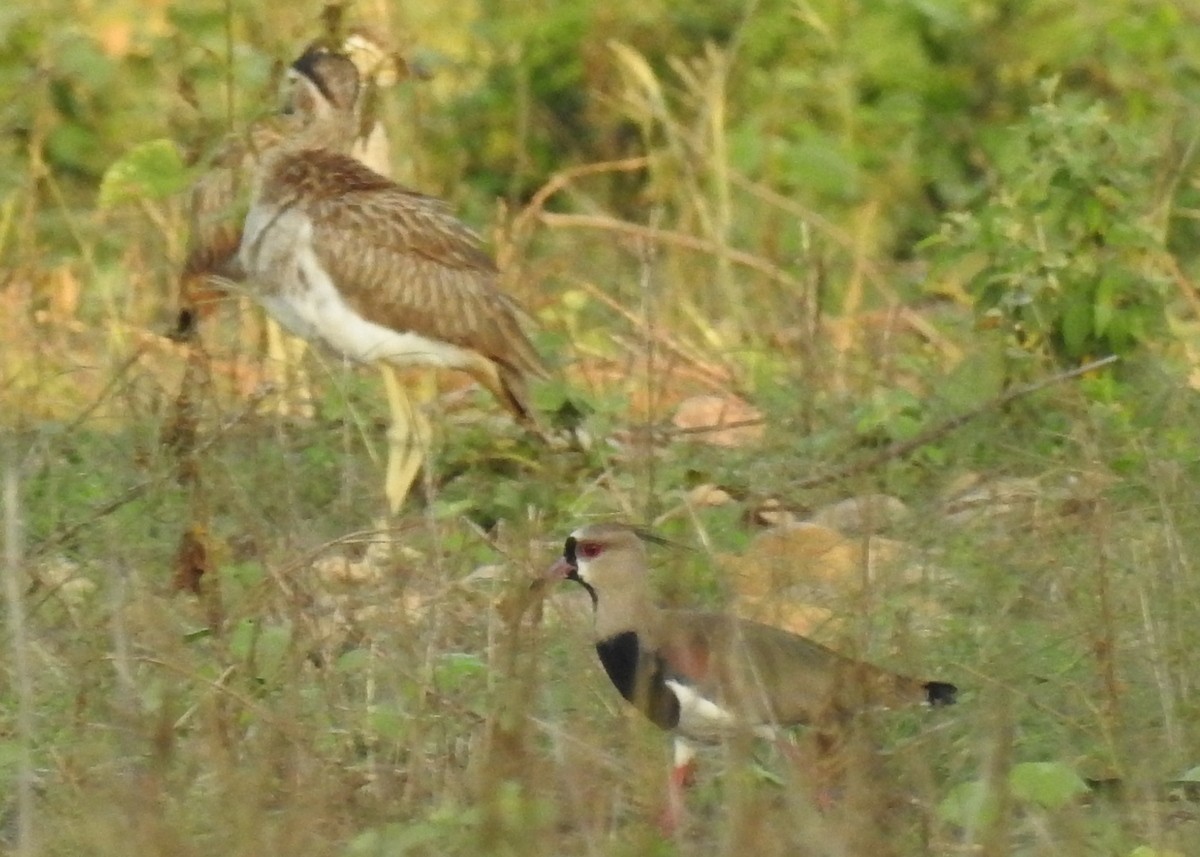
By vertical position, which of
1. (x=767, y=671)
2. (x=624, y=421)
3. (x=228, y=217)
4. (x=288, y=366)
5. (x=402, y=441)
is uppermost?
(x=228, y=217)

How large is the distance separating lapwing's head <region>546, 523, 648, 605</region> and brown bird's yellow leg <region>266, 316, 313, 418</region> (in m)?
1.77

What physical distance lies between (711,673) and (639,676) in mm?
145

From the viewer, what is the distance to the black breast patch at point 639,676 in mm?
4930

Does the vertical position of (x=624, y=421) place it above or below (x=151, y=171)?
below

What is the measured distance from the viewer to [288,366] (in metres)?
7.68

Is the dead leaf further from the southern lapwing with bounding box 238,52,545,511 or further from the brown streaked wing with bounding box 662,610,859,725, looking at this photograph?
the brown streaked wing with bounding box 662,610,859,725

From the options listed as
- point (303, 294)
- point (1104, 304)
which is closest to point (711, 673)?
point (1104, 304)

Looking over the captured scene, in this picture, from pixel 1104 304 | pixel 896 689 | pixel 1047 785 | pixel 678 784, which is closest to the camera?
pixel 1047 785

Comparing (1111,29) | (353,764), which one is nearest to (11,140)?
(1111,29)

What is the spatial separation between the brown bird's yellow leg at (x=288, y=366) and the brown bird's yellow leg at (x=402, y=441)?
0.25 metres

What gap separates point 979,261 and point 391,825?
6.19 metres

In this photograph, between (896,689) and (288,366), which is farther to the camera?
(288,366)

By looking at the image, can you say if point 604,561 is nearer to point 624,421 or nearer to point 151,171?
point 151,171

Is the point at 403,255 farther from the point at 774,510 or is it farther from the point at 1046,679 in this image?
→ the point at 1046,679
